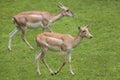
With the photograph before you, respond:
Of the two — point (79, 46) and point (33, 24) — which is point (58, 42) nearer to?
point (33, 24)

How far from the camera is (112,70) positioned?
1377 cm

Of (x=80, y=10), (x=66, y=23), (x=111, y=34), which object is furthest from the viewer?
(x=80, y=10)

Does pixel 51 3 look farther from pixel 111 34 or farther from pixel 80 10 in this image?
pixel 111 34

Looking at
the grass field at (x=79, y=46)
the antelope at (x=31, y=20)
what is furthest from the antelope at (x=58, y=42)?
the antelope at (x=31, y=20)

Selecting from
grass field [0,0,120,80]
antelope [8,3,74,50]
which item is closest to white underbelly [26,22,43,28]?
antelope [8,3,74,50]

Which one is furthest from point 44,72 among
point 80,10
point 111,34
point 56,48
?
point 80,10

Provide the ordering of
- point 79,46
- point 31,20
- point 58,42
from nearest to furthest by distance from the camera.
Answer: point 58,42 → point 31,20 → point 79,46

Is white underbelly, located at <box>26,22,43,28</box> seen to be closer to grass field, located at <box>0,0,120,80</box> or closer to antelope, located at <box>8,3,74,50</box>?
antelope, located at <box>8,3,74,50</box>

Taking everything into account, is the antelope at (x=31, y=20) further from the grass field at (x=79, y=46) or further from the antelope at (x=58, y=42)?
the antelope at (x=58, y=42)

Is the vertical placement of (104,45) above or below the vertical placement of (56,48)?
below

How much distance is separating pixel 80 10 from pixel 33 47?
610 centimetres

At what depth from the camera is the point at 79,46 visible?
1650cm

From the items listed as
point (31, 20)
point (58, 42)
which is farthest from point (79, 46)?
point (58, 42)

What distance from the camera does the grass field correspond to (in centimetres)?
1363
